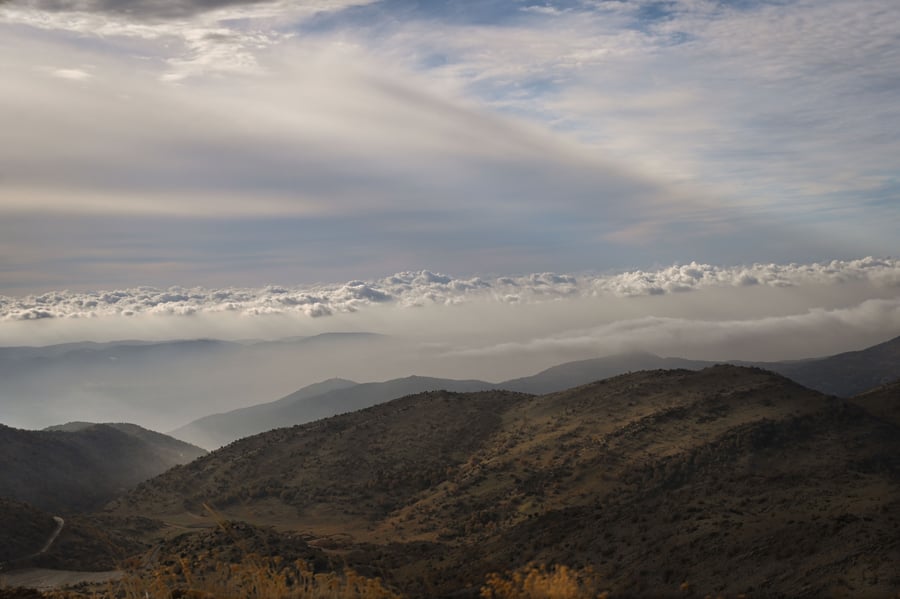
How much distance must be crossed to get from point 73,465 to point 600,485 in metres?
127

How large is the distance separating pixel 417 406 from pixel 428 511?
42.9 meters

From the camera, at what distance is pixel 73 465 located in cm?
14312

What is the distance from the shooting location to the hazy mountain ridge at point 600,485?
3222 cm

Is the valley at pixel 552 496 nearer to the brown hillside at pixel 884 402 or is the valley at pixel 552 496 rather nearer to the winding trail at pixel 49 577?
the brown hillside at pixel 884 402

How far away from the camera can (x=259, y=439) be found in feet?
378

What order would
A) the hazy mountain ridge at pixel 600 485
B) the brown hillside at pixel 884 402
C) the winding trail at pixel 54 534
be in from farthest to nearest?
the brown hillside at pixel 884 402
the winding trail at pixel 54 534
the hazy mountain ridge at pixel 600 485

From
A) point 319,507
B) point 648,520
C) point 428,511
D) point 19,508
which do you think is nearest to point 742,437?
point 648,520

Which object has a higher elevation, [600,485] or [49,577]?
[600,485]

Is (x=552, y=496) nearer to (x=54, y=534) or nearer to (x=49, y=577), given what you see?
(x=49, y=577)

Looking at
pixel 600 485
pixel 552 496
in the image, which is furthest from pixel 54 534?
pixel 600 485

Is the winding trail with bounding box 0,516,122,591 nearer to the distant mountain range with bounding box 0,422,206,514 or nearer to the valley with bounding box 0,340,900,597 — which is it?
the valley with bounding box 0,340,900,597

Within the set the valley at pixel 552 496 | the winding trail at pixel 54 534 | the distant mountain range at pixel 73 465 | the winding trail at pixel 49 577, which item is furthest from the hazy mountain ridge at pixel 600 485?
the distant mountain range at pixel 73 465

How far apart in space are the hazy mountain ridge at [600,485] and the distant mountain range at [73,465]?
99.3ft

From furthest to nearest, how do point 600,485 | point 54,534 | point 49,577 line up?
point 54,534
point 600,485
point 49,577
